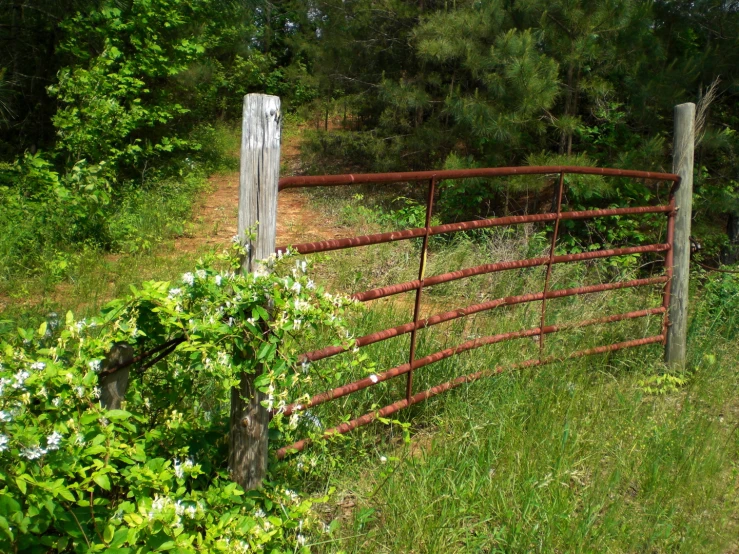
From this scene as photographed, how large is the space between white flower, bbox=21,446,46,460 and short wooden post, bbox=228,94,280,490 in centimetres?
72

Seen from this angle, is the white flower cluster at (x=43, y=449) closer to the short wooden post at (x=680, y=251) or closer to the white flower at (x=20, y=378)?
the white flower at (x=20, y=378)

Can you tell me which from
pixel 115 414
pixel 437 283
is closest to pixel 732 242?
pixel 437 283

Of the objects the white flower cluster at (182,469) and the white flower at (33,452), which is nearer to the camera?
the white flower at (33,452)

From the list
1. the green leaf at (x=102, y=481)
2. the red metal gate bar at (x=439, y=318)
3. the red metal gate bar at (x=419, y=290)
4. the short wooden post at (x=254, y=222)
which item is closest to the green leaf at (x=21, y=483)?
the green leaf at (x=102, y=481)

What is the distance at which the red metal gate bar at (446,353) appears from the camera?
8.99 ft

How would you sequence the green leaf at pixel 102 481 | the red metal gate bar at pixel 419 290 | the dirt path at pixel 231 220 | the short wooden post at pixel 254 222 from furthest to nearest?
1. the dirt path at pixel 231 220
2. the red metal gate bar at pixel 419 290
3. the short wooden post at pixel 254 222
4. the green leaf at pixel 102 481

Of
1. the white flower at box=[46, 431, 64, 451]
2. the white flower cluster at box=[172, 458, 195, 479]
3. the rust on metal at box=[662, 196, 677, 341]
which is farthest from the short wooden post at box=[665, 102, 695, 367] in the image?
the white flower at box=[46, 431, 64, 451]

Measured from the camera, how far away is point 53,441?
1.74 meters

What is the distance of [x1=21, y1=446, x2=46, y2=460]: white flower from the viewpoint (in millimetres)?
1709

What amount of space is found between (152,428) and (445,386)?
156 cm

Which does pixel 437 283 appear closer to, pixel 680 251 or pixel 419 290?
pixel 419 290

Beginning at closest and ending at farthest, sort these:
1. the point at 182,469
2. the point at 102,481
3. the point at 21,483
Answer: the point at 21,483 < the point at 102,481 < the point at 182,469

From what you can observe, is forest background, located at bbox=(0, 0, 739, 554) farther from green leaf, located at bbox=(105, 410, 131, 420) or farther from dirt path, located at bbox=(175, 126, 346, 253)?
dirt path, located at bbox=(175, 126, 346, 253)

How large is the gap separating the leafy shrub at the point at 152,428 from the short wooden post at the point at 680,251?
297 centimetres
